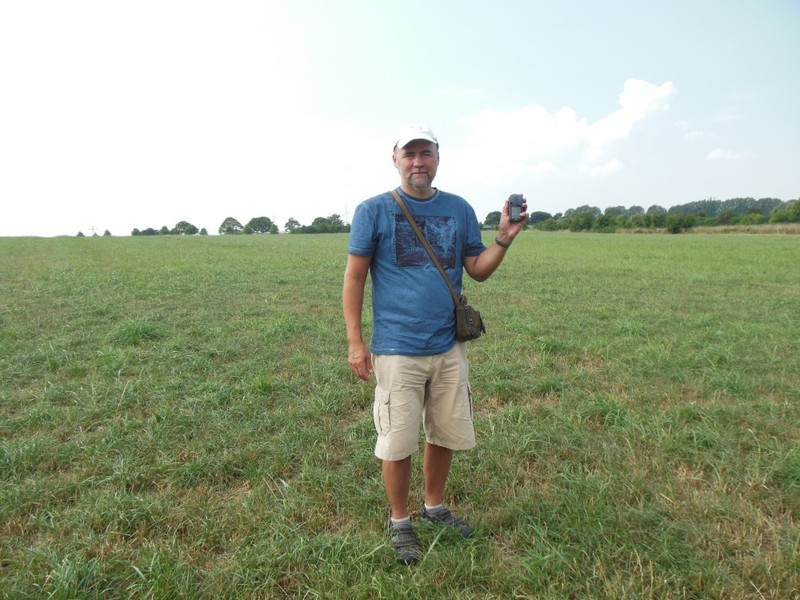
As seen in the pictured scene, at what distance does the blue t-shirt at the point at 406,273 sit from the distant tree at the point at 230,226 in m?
112

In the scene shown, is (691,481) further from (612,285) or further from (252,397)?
(612,285)

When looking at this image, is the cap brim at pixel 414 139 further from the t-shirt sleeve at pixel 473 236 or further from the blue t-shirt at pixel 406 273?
the t-shirt sleeve at pixel 473 236

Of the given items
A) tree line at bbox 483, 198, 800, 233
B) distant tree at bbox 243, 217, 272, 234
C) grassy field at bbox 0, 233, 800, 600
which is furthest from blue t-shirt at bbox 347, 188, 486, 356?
distant tree at bbox 243, 217, 272, 234

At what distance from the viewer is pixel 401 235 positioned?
2533mm

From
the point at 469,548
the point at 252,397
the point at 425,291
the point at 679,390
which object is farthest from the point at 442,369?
the point at 679,390

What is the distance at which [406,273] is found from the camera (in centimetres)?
254

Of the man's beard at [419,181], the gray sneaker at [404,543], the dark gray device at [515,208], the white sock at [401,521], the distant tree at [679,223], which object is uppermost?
the man's beard at [419,181]

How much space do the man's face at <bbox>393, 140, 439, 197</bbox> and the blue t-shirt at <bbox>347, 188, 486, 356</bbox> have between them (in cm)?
10

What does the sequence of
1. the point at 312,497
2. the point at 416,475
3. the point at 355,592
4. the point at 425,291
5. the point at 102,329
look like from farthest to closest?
the point at 102,329, the point at 416,475, the point at 312,497, the point at 425,291, the point at 355,592

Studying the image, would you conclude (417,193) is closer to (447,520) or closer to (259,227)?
(447,520)

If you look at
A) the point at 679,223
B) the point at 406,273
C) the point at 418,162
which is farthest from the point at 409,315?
the point at 679,223

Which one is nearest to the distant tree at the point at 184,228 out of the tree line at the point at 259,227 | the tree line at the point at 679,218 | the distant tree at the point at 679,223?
the tree line at the point at 259,227

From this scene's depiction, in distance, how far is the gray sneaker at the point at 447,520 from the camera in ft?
8.84

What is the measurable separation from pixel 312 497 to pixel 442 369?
1186 mm
